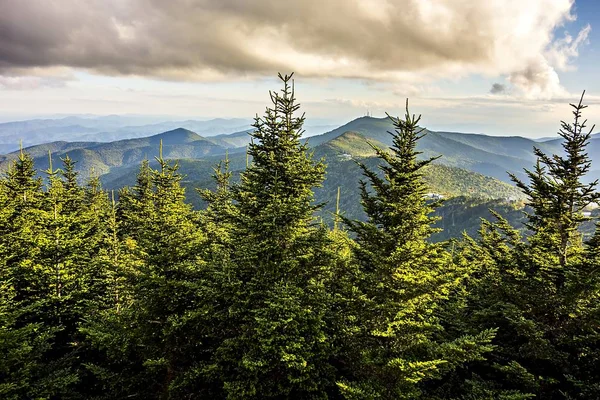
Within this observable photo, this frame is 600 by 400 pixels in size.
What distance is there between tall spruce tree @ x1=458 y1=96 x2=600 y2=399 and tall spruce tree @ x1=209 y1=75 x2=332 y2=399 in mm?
6510

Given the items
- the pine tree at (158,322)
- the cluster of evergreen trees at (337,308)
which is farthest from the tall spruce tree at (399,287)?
the pine tree at (158,322)

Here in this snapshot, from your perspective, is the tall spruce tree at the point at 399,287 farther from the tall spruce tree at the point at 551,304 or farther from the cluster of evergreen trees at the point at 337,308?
the tall spruce tree at the point at 551,304

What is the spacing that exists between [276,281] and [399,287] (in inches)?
202

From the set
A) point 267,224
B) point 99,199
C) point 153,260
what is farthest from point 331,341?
point 99,199

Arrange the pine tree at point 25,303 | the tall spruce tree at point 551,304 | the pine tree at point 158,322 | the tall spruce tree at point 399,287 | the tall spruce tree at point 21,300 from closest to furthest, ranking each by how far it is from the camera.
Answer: the tall spruce tree at point 399,287, the tall spruce tree at point 551,304, the tall spruce tree at point 21,300, the pine tree at point 25,303, the pine tree at point 158,322

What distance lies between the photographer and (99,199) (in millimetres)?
53125

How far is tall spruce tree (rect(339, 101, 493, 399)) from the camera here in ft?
36.3

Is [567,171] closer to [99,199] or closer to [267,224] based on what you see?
[267,224]

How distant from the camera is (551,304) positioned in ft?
41.2

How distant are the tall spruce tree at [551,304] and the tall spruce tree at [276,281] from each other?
256 inches

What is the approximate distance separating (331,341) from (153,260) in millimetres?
8419

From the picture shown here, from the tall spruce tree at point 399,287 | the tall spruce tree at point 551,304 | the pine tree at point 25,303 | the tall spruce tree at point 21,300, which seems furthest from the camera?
the pine tree at point 25,303

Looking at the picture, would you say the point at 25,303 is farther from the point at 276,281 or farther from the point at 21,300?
the point at 276,281

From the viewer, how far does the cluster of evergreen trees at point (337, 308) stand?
455 inches
